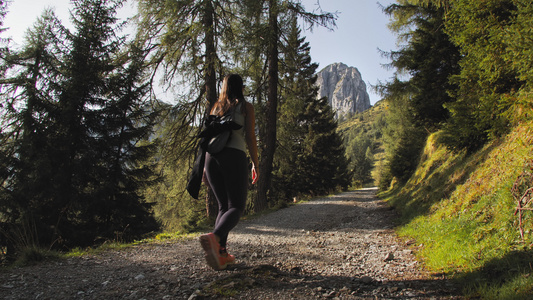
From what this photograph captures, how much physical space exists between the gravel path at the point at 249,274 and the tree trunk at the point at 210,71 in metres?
4.51

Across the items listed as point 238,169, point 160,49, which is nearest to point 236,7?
point 160,49

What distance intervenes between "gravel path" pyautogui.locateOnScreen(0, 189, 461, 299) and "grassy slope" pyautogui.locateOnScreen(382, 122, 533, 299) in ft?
0.82

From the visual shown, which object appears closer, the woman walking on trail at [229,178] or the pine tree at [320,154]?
the woman walking on trail at [229,178]

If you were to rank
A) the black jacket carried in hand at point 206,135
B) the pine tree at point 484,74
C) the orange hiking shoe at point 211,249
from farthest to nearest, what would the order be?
1. the pine tree at point 484,74
2. the black jacket carried in hand at point 206,135
3. the orange hiking shoe at point 211,249

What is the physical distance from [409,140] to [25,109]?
17.8 metres

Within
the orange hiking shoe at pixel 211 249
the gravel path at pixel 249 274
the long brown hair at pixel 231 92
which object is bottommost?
the gravel path at pixel 249 274

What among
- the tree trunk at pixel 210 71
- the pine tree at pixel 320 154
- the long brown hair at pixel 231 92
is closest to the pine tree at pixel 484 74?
the long brown hair at pixel 231 92

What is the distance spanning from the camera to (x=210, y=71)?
914cm

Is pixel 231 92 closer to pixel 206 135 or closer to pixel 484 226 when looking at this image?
pixel 206 135

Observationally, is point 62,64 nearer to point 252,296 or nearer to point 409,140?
point 252,296

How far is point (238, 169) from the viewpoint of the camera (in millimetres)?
2578

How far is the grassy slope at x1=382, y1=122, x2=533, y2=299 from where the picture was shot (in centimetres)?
208

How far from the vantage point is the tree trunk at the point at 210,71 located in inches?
341

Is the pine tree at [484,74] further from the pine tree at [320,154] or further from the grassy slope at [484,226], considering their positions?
the pine tree at [320,154]
